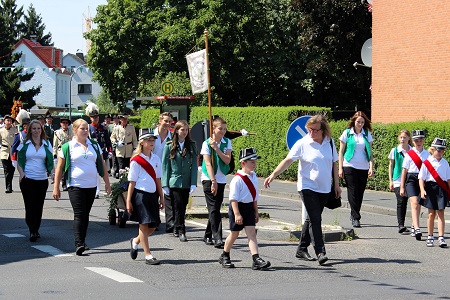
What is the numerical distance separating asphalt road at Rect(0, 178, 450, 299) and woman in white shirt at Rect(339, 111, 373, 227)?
1.83ft

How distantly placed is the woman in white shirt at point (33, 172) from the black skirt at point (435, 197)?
211 inches

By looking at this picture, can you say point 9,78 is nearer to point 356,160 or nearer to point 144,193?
point 356,160

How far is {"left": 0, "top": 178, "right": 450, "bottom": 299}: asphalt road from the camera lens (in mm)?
8891

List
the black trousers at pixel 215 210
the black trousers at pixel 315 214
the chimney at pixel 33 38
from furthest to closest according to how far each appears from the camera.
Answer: the chimney at pixel 33 38, the black trousers at pixel 215 210, the black trousers at pixel 315 214

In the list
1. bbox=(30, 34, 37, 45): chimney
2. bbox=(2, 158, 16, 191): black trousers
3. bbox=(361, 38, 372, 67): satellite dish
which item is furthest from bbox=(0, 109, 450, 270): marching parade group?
bbox=(30, 34, 37, 45): chimney

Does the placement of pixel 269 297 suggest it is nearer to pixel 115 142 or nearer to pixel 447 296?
pixel 447 296

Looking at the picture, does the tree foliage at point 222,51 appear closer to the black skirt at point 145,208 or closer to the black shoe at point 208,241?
the black shoe at point 208,241

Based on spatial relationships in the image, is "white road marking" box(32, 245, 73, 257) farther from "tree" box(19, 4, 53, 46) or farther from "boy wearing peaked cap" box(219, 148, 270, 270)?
"tree" box(19, 4, 53, 46)

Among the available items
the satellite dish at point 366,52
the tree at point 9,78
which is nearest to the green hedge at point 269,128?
the satellite dish at point 366,52

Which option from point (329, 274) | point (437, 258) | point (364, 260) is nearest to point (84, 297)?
point (329, 274)

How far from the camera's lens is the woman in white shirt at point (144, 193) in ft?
35.8

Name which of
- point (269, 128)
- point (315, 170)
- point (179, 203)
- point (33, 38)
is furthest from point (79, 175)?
point (33, 38)

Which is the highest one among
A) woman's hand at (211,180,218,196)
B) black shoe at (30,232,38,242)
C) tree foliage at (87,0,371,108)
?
tree foliage at (87,0,371,108)

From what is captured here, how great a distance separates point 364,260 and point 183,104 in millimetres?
24411
